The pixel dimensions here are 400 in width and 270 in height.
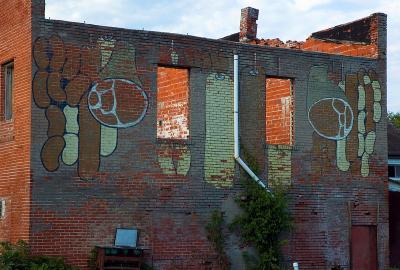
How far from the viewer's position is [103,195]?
17.4m

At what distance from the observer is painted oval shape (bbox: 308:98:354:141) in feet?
66.9

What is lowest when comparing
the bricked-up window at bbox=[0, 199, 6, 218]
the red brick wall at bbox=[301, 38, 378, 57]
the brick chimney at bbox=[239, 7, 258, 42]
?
the bricked-up window at bbox=[0, 199, 6, 218]

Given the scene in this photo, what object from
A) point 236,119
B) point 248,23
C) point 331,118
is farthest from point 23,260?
point 248,23

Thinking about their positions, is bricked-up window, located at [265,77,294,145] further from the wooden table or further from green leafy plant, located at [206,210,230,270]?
the wooden table

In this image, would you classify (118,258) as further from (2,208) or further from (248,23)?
(248,23)

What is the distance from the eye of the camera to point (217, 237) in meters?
18.6

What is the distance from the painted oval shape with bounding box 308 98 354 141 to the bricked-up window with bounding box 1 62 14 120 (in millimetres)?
7407

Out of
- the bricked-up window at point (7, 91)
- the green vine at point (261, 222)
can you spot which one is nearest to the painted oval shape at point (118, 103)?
the bricked-up window at point (7, 91)

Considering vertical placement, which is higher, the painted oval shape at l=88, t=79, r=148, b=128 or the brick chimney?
the brick chimney

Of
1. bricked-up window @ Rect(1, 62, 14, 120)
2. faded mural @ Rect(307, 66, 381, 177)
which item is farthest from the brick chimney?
bricked-up window @ Rect(1, 62, 14, 120)

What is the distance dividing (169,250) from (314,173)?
4.51 metres

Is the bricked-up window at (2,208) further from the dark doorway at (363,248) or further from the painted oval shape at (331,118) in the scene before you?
the dark doorway at (363,248)

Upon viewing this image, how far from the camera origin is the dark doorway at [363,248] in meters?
20.7

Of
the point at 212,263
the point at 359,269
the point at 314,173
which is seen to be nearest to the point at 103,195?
the point at 212,263
